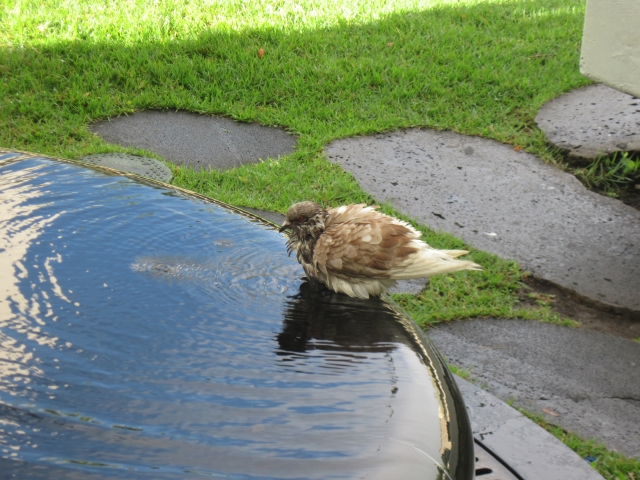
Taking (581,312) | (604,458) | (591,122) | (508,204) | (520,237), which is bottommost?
(604,458)

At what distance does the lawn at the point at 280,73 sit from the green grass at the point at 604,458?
2.41 metres

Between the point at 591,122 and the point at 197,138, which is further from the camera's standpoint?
the point at 591,122

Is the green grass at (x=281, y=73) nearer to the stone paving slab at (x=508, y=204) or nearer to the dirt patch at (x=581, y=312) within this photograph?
the stone paving slab at (x=508, y=204)

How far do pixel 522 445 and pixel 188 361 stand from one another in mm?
1531

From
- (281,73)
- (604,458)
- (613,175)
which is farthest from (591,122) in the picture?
(604,458)

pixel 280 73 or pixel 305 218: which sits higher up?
pixel 280 73

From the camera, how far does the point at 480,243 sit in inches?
194

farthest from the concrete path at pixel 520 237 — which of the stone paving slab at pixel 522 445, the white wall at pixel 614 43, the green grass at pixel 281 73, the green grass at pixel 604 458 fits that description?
the white wall at pixel 614 43

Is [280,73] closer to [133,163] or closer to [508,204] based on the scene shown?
[133,163]

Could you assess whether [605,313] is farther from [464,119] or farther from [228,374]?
[228,374]

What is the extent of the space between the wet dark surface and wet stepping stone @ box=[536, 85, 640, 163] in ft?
14.1

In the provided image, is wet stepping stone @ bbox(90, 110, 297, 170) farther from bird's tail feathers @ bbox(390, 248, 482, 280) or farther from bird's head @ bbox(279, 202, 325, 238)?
bird's tail feathers @ bbox(390, 248, 482, 280)

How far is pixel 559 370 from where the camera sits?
388 cm

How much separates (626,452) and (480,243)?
6.28ft
